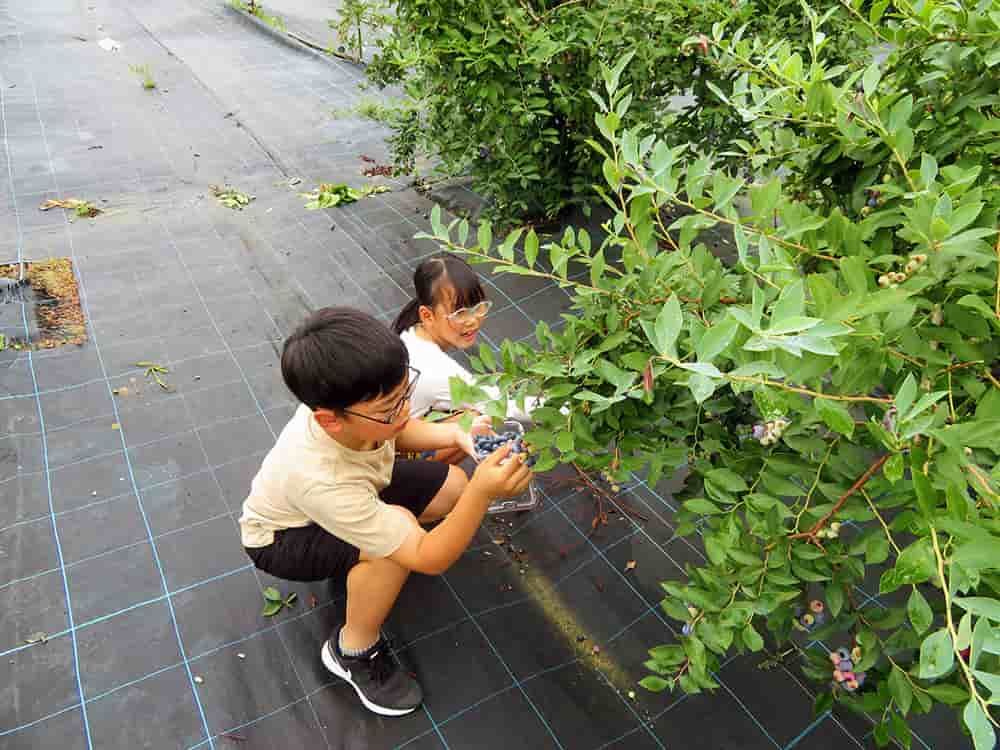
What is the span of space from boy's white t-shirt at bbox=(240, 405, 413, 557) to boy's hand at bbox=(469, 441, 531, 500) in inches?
10.6

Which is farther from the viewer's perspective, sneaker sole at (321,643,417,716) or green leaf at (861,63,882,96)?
sneaker sole at (321,643,417,716)

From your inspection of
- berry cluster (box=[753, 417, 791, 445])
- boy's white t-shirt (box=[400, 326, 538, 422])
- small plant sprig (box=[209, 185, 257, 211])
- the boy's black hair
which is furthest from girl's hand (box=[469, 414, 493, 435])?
small plant sprig (box=[209, 185, 257, 211])

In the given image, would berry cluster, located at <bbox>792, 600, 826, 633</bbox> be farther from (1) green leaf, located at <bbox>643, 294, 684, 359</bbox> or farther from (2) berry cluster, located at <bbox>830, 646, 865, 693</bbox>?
(1) green leaf, located at <bbox>643, 294, 684, 359</bbox>

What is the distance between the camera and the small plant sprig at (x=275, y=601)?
2.05 meters

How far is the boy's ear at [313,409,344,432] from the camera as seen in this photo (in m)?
1.51

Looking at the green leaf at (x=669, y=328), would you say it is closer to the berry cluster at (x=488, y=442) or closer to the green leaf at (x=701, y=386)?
the green leaf at (x=701, y=386)

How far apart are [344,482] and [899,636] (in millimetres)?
1130

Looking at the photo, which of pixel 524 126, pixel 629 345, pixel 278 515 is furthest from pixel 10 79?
pixel 629 345

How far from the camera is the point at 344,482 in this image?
1614mm

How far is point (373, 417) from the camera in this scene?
1520 mm

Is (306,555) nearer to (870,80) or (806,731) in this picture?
(806,731)

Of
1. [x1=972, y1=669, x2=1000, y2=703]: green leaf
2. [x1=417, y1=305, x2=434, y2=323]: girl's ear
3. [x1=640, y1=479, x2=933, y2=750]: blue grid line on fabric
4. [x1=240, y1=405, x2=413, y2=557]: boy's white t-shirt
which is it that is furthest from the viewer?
[x1=417, y1=305, x2=434, y2=323]: girl's ear

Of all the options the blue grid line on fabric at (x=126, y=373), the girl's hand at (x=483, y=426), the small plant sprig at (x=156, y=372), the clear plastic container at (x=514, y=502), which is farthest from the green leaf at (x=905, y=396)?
the small plant sprig at (x=156, y=372)

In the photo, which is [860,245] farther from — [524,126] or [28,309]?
[28,309]
